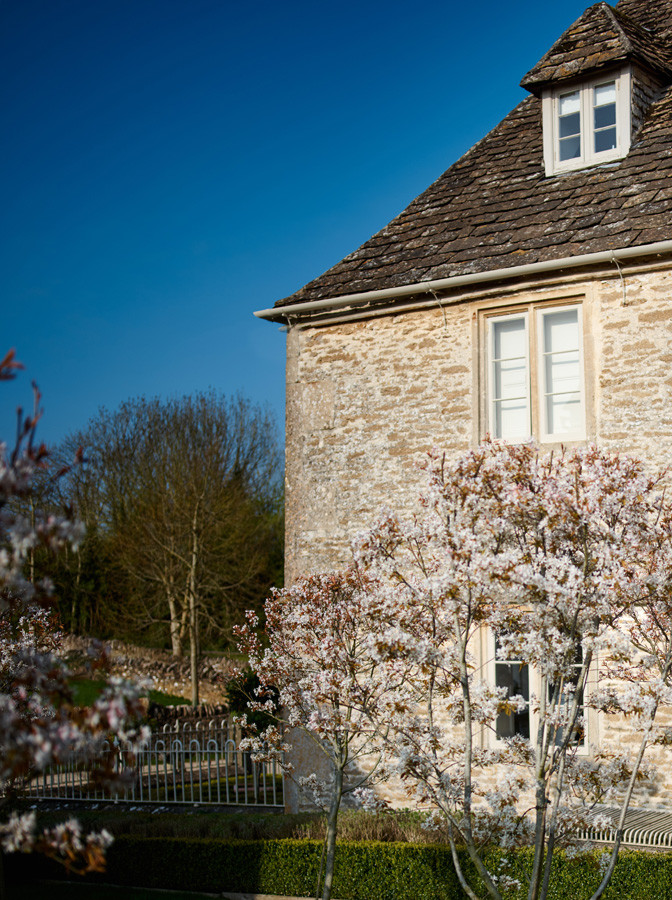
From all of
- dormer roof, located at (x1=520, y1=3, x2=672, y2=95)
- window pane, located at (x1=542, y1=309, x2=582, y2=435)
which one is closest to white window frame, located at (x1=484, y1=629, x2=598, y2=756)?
window pane, located at (x1=542, y1=309, x2=582, y2=435)

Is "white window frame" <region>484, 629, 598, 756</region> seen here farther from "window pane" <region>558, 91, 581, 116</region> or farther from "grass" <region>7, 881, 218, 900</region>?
"window pane" <region>558, 91, 581, 116</region>

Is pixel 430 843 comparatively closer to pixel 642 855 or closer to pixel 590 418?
pixel 642 855

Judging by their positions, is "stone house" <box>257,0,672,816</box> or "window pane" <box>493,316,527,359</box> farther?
"window pane" <box>493,316,527,359</box>

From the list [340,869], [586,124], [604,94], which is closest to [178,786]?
[340,869]

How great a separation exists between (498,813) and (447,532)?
6.50ft

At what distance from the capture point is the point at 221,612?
30328mm

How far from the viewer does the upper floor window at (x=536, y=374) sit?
34.3 feet

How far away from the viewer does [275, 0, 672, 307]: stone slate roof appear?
10383 mm

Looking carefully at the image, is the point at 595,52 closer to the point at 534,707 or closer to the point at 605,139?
the point at 605,139

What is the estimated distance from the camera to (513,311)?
35.5 feet

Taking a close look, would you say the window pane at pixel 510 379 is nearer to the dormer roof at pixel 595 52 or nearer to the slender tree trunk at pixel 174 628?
the dormer roof at pixel 595 52

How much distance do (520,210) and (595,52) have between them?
2.08m

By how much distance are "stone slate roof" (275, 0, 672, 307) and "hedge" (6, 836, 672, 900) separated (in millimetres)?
6057

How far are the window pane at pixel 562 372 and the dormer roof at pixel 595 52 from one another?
303cm
